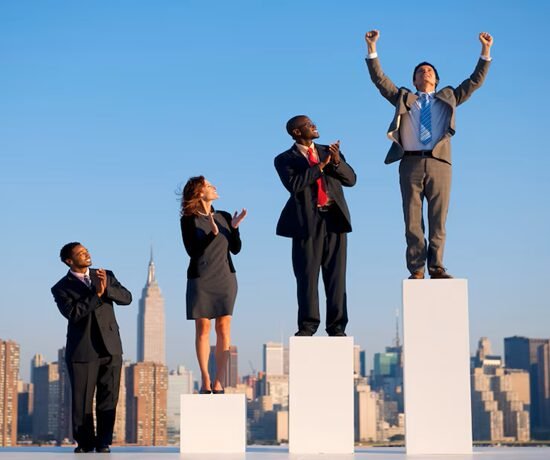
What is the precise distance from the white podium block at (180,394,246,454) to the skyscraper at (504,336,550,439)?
93625 millimetres

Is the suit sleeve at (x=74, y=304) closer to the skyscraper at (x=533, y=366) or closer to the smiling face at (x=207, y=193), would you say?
the smiling face at (x=207, y=193)

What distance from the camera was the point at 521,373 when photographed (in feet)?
373

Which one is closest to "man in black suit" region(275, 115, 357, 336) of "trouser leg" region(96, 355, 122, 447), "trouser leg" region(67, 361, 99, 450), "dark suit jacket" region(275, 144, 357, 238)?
"dark suit jacket" region(275, 144, 357, 238)

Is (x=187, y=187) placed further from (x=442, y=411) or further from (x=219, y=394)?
(x=442, y=411)

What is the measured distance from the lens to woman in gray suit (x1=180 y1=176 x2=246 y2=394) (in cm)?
1054

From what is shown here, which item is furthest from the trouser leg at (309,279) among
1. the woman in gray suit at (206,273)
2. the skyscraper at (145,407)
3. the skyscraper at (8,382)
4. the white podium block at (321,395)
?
the skyscraper at (8,382)

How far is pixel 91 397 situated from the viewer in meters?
10.5

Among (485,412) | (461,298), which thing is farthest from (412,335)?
(485,412)

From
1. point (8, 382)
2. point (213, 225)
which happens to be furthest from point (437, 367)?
point (8, 382)

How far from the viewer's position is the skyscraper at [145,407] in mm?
67375

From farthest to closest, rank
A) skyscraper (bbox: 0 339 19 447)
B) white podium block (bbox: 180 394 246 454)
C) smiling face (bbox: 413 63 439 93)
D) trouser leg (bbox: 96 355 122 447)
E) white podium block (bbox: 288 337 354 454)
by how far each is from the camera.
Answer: skyscraper (bbox: 0 339 19 447), smiling face (bbox: 413 63 439 93), trouser leg (bbox: 96 355 122 447), white podium block (bbox: 180 394 246 454), white podium block (bbox: 288 337 354 454)

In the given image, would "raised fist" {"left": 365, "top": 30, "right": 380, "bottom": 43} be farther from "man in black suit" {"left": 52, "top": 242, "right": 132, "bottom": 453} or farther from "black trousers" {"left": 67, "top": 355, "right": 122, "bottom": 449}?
"black trousers" {"left": 67, "top": 355, "right": 122, "bottom": 449}

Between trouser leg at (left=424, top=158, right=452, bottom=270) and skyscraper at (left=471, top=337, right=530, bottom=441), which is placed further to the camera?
skyscraper at (left=471, top=337, right=530, bottom=441)

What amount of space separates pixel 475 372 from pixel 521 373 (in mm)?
8814
